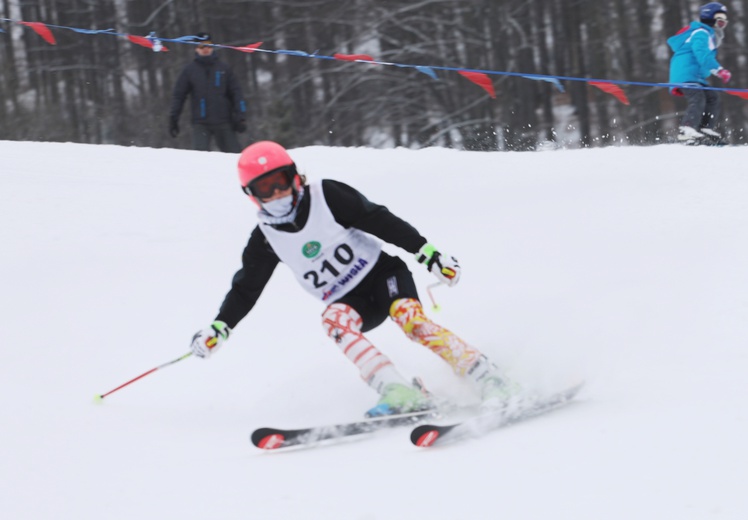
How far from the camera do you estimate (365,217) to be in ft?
13.3

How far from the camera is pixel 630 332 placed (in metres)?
4.63

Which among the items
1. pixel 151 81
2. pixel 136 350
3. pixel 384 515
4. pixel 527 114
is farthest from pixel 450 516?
pixel 151 81

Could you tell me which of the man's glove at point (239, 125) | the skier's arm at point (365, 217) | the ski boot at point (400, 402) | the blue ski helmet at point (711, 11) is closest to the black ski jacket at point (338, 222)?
the skier's arm at point (365, 217)

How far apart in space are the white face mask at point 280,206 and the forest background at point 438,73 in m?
12.5

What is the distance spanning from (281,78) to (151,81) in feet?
11.3

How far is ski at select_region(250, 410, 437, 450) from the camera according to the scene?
345 centimetres

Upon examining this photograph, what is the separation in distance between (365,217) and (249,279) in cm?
57

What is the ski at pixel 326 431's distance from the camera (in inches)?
136

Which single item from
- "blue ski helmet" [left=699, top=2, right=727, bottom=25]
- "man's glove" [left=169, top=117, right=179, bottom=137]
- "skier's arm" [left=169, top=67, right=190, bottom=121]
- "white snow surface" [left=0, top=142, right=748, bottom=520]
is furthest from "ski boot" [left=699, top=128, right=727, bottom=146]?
"man's glove" [left=169, top=117, right=179, bottom=137]

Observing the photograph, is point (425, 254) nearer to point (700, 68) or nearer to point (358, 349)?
point (358, 349)

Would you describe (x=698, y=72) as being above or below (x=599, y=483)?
above

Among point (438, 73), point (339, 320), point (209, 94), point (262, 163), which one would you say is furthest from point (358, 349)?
point (438, 73)

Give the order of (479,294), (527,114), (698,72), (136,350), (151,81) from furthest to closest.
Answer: (151,81), (527,114), (698,72), (479,294), (136,350)

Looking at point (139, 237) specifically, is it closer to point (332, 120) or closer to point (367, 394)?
point (367, 394)
